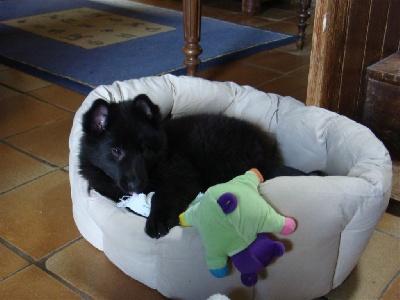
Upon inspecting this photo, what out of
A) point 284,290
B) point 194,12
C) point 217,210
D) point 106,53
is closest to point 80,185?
point 217,210

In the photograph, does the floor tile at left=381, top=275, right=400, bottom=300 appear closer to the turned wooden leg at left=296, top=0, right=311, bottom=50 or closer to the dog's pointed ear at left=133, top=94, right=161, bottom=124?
the dog's pointed ear at left=133, top=94, right=161, bottom=124

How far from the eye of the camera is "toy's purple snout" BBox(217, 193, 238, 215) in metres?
1.08

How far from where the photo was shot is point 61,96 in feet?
8.52

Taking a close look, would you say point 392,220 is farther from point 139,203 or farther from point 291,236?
point 139,203

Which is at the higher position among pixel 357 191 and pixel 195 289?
pixel 357 191

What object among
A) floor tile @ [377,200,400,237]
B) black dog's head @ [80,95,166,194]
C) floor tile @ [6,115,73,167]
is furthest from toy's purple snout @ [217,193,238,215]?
floor tile @ [6,115,73,167]

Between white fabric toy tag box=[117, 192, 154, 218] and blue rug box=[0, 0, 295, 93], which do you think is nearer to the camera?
white fabric toy tag box=[117, 192, 154, 218]

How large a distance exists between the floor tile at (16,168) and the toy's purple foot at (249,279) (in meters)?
1.03

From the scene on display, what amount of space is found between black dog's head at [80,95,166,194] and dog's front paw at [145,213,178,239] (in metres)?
0.10

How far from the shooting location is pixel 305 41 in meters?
3.66

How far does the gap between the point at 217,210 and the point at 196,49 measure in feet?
5.15

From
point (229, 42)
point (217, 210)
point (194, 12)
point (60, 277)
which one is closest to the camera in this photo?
point (217, 210)

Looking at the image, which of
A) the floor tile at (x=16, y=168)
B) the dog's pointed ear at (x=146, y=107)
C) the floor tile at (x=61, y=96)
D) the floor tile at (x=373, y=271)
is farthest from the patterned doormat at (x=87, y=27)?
the floor tile at (x=373, y=271)

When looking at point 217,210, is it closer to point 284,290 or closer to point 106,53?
point 284,290
